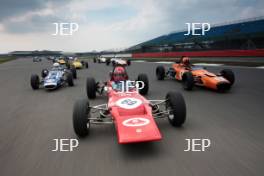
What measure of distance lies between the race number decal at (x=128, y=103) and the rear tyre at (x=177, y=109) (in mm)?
612

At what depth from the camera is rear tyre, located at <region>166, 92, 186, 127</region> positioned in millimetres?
4559

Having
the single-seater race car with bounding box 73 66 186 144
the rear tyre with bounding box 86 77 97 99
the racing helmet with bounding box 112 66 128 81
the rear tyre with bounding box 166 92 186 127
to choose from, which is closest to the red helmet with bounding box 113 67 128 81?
the racing helmet with bounding box 112 66 128 81

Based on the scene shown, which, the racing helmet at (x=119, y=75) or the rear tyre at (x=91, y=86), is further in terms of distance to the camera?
the rear tyre at (x=91, y=86)

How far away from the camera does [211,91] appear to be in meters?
8.52

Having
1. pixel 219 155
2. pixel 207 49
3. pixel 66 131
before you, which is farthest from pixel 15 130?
pixel 207 49

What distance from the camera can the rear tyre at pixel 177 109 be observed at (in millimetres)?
4559

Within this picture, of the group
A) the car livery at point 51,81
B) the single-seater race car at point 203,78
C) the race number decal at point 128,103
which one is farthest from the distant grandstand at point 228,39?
the race number decal at point 128,103

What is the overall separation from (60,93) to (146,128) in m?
6.16

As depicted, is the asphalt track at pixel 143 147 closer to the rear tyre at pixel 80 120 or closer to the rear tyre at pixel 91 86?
the rear tyre at pixel 80 120

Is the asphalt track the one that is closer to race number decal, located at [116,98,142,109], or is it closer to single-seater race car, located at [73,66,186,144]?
single-seater race car, located at [73,66,186,144]

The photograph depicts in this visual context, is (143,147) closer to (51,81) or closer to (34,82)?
(51,81)

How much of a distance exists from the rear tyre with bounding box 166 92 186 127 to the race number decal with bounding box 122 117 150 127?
0.72m

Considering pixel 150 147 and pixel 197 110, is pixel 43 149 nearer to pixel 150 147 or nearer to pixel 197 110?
pixel 150 147

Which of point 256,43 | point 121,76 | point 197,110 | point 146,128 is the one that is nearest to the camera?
point 146,128
